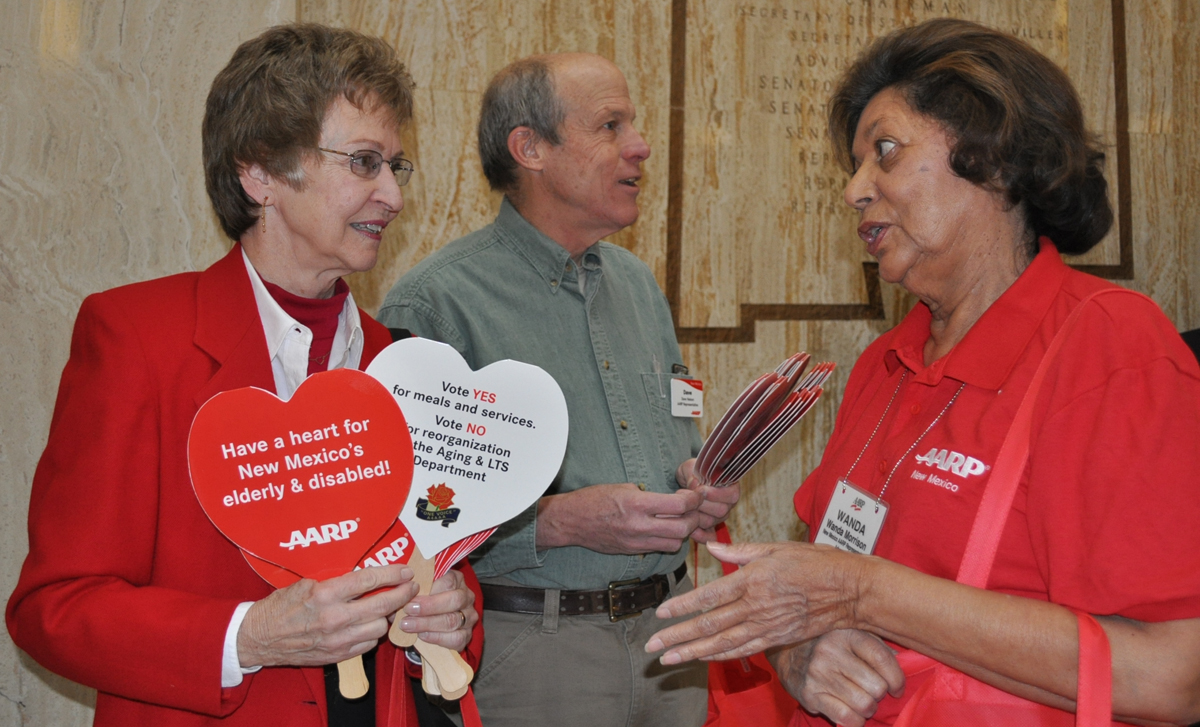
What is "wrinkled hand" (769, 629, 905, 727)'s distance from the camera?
1.28 m

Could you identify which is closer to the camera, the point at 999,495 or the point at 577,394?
the point at 999,495

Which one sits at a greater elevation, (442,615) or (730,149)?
(730,149)

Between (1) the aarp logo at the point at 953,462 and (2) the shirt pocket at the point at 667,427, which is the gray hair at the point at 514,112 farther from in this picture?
(1) the aarp logo at the point at 953,462

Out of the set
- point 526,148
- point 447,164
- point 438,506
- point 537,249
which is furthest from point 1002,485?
point 447,164

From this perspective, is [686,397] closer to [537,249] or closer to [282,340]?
[537,249]

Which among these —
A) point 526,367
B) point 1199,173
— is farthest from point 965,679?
point 1199,173

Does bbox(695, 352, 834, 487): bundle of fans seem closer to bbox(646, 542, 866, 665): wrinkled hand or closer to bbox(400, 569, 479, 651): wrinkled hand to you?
bbox(646, 542, 866, 665): wrinkled hand

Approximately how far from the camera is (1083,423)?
1.17 metres

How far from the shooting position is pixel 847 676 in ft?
4.33

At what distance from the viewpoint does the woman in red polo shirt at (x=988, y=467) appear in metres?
1.12

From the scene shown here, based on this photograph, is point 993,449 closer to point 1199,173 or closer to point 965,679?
point 965,679

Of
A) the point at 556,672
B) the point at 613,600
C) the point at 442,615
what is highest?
the point at 442,615

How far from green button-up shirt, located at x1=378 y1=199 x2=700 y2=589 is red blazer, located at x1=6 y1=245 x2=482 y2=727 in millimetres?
682

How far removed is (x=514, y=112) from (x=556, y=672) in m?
1.34
